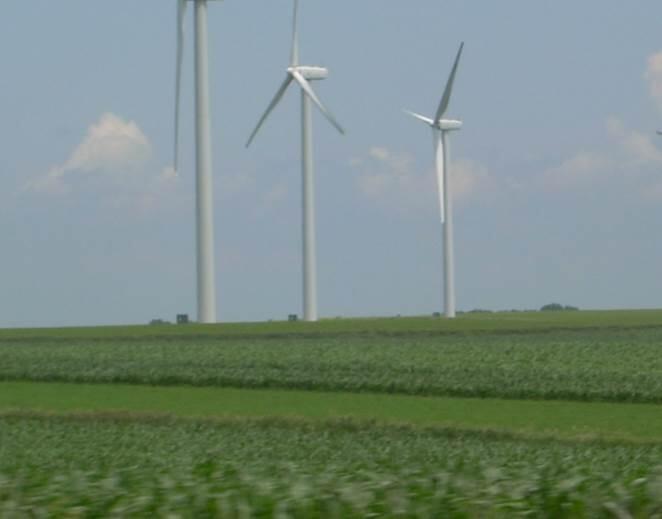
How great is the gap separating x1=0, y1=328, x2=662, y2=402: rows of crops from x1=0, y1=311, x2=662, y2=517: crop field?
92 mm

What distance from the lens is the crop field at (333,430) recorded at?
37.5ft

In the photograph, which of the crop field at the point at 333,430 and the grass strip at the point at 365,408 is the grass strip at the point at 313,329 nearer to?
the crop field at the point at 333,430

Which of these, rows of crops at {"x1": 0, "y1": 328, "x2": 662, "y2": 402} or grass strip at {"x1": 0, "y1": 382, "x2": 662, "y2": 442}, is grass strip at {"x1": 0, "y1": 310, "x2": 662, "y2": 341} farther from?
grass strip at {"x1": 0, "y1": 382, "x2": 662, "y2": 442}

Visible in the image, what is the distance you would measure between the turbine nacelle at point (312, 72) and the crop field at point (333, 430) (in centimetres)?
2310

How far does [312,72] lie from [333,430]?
57762 mm

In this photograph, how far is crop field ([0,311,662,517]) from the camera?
11.4 metres

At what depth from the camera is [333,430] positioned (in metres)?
34.7

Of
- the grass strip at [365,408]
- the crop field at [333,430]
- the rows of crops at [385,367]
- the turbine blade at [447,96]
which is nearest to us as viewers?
the crop field at [333,430]

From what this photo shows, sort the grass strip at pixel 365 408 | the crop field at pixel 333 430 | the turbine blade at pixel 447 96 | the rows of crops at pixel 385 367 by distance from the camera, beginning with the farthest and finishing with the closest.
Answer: the turbine blade at pixel 447 96
the rows of crops at pixel 385 367
the grass strip at pixel 365 408
the crop field at pixel 333 430

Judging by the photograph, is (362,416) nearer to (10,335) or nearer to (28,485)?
(28,485)

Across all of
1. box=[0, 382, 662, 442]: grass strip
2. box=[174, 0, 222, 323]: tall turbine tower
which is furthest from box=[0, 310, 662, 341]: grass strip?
box=[0, 382, 662, 442]: grass strip

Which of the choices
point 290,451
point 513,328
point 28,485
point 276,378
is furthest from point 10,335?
point 28,485

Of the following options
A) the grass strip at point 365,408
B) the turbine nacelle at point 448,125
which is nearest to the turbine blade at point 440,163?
the turbine nacelle at point 448,125

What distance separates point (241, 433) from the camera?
34.0 m
